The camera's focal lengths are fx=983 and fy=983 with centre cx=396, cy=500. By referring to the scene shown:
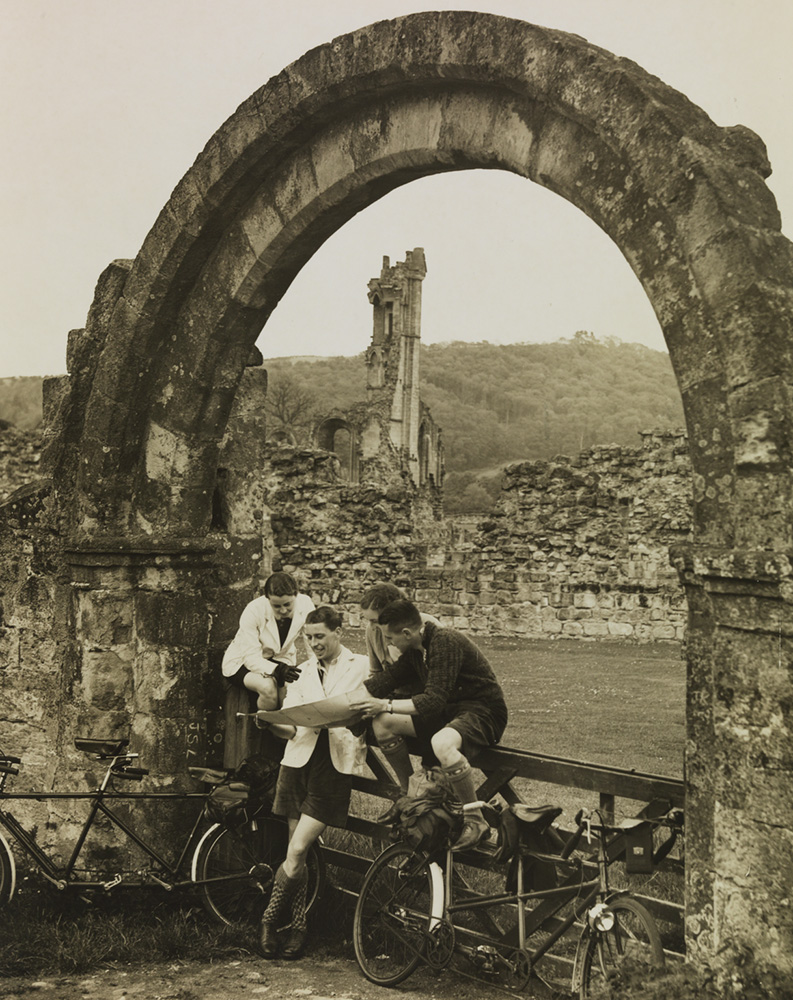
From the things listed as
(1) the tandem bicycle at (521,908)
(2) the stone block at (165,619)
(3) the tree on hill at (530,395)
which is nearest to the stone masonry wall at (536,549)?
(2) the stone block at (165,619)

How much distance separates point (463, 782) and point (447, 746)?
194 millimetres

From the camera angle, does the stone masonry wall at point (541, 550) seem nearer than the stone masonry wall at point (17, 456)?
Yes

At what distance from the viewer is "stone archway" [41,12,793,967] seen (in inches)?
127

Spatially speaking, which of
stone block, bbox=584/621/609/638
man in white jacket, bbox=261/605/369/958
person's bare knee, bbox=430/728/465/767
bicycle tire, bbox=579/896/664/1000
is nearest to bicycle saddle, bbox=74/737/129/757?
man in white jacket, bbox=261/605/369/958

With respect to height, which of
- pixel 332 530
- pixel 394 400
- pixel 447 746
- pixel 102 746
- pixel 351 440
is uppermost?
pixel 394 400

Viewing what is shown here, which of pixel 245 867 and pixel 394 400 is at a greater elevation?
pixel 394 400

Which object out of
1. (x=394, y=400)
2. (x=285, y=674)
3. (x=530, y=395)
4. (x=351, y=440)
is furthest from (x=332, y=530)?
(x=530, y=395)

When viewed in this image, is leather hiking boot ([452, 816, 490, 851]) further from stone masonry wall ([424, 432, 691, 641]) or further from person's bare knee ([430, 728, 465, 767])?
stone masonry wall ([424, 432, 691, 641])

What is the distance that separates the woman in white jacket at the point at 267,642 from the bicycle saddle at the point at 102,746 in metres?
0.68

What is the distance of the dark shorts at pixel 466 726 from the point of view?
14.7ft

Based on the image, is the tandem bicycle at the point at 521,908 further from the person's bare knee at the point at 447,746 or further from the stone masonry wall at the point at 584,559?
the stone masonry wall at the point at 584,559

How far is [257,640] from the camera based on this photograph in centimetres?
543

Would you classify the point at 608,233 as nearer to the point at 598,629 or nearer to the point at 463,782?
the point at 463,782

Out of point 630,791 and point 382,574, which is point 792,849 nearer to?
point 630,791
